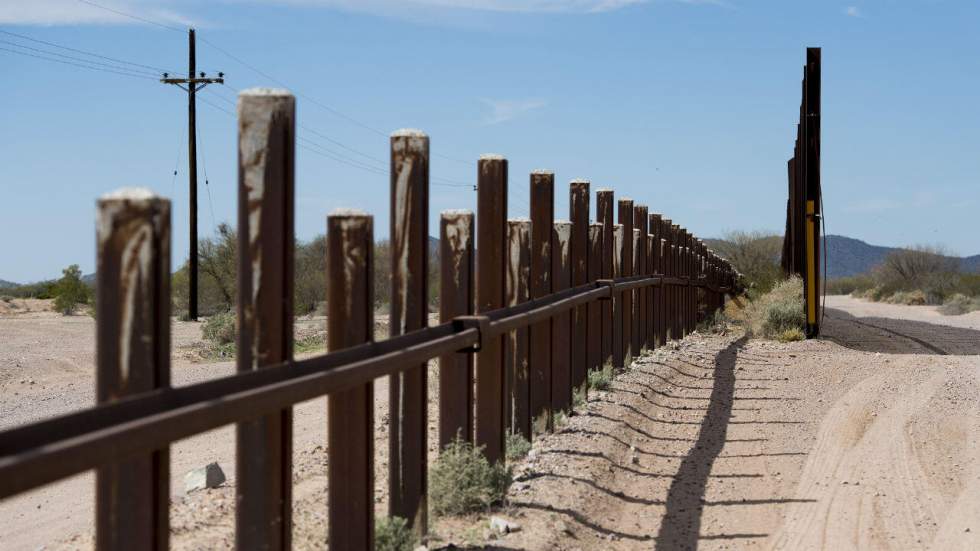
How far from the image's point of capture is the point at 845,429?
31.2ft

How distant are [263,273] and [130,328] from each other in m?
0.74

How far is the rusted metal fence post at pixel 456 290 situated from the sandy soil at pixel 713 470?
0.68 m

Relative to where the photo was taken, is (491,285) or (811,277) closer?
(491,285)

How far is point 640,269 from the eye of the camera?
14.4 m

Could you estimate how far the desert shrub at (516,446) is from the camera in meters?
7.43

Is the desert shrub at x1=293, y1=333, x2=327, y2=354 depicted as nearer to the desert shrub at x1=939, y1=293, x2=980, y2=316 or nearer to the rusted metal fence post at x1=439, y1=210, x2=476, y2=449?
the rusted metal fence post at x1=439, y1=210, x2=476, y2=449

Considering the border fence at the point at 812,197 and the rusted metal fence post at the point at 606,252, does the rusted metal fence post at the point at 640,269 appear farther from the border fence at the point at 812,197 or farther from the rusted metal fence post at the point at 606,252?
the border fence at the point at 812,197

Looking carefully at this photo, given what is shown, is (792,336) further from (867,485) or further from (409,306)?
(409,306)

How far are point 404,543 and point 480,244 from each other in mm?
2234

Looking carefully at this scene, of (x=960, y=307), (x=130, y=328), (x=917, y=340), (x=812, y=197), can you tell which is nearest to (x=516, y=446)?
(x=130, y=328)

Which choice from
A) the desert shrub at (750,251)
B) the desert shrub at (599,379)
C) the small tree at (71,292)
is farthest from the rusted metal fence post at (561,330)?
the desert shrub at (750,251)

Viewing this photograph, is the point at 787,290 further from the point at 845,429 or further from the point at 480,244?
the point at 480,244

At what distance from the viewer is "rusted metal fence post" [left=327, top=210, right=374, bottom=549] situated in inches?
170

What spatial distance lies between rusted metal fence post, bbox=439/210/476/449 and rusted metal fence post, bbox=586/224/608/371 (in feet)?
13.7
